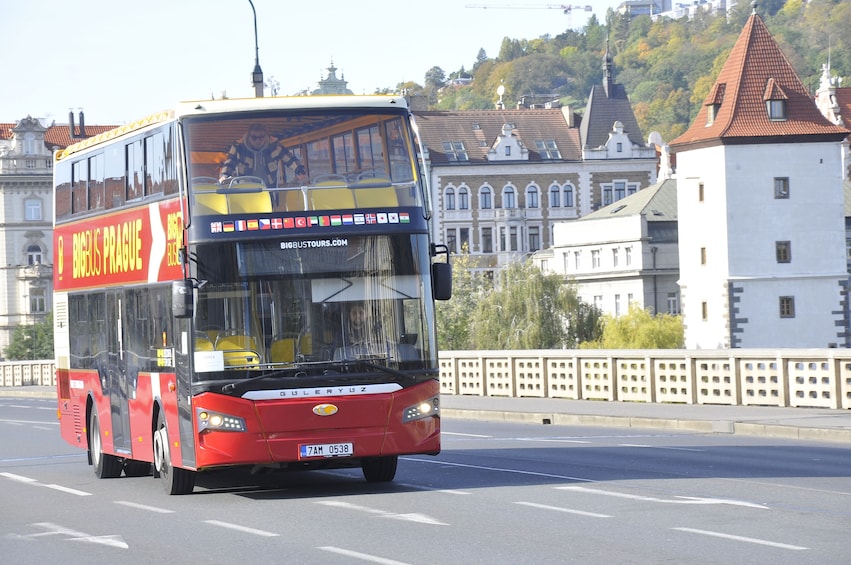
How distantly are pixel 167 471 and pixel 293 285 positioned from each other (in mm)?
3025

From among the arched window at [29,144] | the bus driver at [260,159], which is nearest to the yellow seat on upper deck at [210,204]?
the bus driver at [260,159]

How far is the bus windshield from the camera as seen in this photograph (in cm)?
1659

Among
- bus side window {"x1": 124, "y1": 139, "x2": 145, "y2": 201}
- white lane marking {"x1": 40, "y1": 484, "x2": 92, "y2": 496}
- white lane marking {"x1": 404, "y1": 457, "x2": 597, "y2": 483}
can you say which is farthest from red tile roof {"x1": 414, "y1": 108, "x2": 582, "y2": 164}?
bus side window {"x1": 124, "y1": 139, "x2": 145, "y2": 201}

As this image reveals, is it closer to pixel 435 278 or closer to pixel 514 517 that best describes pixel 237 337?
pixel 435 278

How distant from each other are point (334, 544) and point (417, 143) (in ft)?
17.7

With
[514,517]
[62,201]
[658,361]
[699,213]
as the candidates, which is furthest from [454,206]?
[514,517]

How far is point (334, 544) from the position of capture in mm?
13172

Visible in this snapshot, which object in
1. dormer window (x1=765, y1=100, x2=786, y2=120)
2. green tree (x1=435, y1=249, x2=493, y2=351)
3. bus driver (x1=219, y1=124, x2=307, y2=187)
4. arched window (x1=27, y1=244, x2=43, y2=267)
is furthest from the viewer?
arched window (x1=27, y1=244, x2=43, y2=267)

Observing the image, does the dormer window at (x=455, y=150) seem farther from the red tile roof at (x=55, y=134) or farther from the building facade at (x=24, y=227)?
the building facade at (x=24, y=227)

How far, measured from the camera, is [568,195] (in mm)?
134875

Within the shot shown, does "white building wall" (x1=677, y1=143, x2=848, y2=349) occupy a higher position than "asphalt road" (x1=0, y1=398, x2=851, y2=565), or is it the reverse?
"white building wall" (x1=677, y1=143, x2=848, y2=349)

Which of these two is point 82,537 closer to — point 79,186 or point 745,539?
point 745,539

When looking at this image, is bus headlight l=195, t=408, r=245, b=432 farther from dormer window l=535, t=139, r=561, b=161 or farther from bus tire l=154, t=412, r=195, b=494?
dormer window l=535, t=139, r=561, b=161

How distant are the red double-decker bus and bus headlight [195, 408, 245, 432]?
14 mm
